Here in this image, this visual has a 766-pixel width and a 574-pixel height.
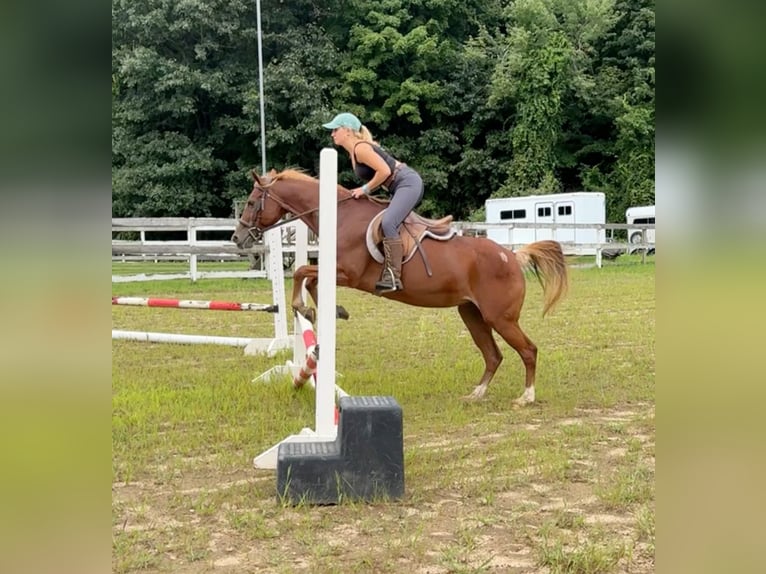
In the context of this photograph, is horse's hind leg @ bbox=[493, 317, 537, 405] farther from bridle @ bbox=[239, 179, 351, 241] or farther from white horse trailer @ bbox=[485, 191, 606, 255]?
white horse trailer @ bbox=[485, 191, 606, 255]

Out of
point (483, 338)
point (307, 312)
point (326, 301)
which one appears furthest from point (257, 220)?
point (326, 301)

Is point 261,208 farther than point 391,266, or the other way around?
point 261,208

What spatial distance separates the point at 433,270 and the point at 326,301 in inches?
69.7

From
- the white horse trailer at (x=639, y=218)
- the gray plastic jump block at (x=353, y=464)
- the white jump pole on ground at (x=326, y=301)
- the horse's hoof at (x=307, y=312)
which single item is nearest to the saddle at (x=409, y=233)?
the horse's hoof at (x=307, y=312)

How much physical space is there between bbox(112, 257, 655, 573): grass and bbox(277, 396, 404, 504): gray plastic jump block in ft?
0.20

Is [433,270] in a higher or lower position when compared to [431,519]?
higher

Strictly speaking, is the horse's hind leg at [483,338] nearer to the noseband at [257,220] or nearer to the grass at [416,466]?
the grass at [416,466]

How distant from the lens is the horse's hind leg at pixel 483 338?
496 cm

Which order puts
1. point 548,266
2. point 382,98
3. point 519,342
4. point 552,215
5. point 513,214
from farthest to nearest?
point 382,98 → point 513,214 → point 552,215 → point 548,266 → point 519,342

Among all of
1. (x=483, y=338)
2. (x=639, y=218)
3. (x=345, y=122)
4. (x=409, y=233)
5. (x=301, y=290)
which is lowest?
(x=483, y=338)

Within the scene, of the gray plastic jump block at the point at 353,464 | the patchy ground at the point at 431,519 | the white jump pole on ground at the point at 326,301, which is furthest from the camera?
the white jump pole on ground at the point at 326,301

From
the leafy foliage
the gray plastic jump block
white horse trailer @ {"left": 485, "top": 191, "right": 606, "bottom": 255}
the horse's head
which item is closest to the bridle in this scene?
the horse's head

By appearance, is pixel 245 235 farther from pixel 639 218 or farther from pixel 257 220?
pixel 639 218

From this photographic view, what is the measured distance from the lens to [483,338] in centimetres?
511
